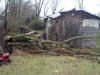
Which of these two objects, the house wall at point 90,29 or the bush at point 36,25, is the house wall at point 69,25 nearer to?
the house wall at point 90,29

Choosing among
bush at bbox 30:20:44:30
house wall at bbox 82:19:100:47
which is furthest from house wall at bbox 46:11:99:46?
bush at bbox 30:20:44:30

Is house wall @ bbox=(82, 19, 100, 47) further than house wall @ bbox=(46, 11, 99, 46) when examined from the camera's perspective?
Yes

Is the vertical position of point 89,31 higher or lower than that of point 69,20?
lower

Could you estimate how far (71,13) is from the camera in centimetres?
1222

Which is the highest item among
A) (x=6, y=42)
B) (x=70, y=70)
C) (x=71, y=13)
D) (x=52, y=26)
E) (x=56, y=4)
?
(x=56, y=4)

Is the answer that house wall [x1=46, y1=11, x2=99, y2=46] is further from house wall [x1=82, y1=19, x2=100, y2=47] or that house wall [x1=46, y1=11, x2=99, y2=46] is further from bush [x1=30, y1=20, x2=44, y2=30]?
bush [x1=30, y1=20, x2=44, y2=30]

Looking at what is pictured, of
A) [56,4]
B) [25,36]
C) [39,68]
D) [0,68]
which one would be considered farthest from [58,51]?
[56,4]

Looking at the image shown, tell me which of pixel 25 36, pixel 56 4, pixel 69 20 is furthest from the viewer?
pixel 56 4

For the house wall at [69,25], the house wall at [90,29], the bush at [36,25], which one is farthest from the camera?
the bush at [36,25]

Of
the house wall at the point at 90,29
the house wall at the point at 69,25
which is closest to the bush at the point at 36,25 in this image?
the house wall at the point at 69,25

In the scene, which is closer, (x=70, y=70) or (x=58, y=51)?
(x=70, y=70)

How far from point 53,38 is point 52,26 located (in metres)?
0.86

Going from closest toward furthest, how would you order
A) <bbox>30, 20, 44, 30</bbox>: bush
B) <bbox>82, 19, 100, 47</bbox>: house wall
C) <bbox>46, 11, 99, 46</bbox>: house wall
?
<bbox>46, 11, 99, 46</bbox>: house wall, <bbox>82, 19, 100, 47</bbox>: house wall, <bbox>30, 20, 44, 30</bbox>: bush

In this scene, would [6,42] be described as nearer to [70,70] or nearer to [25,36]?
[25,36]
